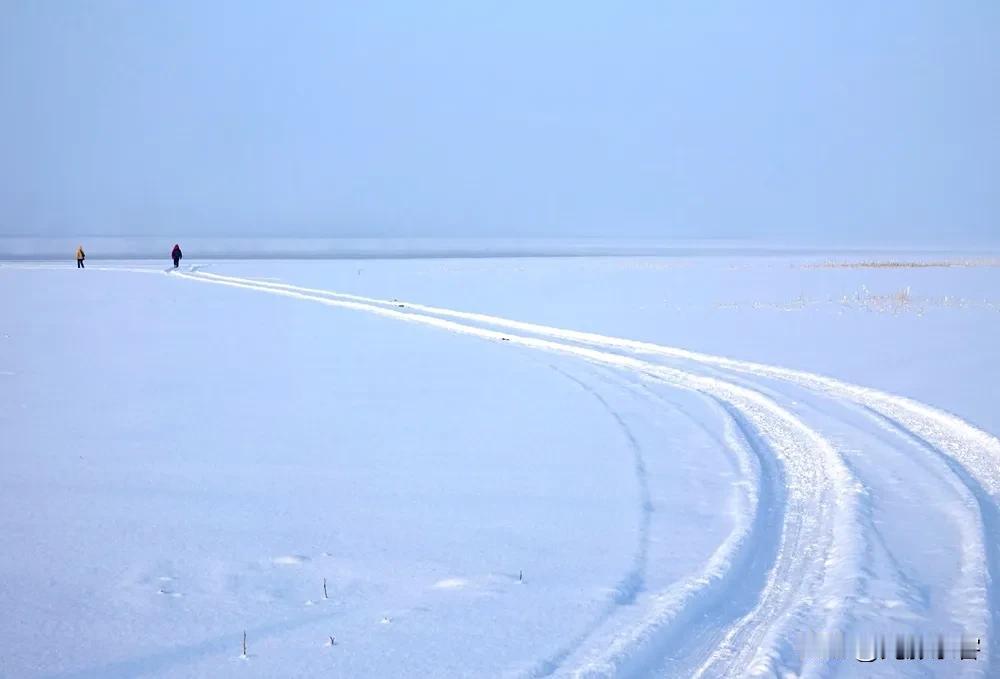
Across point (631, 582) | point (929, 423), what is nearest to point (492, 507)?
point (631, 582)

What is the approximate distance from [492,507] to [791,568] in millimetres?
2334

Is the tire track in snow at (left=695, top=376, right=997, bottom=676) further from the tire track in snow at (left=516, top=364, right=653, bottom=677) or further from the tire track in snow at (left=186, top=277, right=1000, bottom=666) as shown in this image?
the tire track in snow at (left=516, top=364, right=653, bottom=677)

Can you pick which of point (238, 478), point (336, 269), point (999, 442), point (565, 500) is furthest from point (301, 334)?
point (336, 269)

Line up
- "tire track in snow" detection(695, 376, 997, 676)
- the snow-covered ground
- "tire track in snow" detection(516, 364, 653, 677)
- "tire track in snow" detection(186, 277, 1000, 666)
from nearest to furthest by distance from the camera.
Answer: "tire track in snow" detection(516, 364, 653, 677), the snow-covered ground, "tire track in snow" detection(695, 376, 997, 676), "tire track in snow" detection(186, 277, 1000, 666)

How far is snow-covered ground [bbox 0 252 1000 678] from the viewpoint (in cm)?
452

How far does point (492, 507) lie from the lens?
678 cm

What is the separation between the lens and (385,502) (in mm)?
6863

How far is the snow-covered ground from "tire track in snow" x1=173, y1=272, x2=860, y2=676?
0.9 inches

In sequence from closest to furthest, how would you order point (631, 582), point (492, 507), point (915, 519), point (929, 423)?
point (631, 582) → point (915, 519) → point (492, 507) → point (929, 423)

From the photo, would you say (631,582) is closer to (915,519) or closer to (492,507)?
(492,507)

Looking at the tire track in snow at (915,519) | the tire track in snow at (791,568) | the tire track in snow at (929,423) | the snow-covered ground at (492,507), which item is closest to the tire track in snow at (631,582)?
the snow-covered ground at (492,507)

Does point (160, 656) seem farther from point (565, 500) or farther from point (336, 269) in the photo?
point (336, 269)

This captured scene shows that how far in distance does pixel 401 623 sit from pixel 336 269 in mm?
42741

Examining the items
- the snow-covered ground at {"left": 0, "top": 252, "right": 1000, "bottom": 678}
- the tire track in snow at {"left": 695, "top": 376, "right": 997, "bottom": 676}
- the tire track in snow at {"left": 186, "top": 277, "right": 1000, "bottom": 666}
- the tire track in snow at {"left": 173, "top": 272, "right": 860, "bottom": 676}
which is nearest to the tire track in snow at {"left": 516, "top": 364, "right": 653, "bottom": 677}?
the snow-covered ground at {"left": 0, "top": 252, "right": 1000, "bottom": 678}
